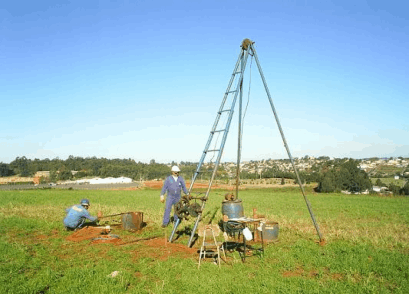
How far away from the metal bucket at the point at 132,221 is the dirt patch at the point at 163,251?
197cm

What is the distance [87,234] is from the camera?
969 cm

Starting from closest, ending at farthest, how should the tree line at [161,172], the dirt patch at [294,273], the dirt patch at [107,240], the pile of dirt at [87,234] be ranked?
the dirt patch at [294,273], the dirt patch at [107,240], the pile of dirt at [87,234], the tree line at [161,172]

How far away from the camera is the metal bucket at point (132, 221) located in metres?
11.0

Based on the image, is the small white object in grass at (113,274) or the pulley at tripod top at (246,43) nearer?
the small white object in grass at (113,274)

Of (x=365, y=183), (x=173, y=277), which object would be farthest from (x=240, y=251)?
(x=365, y=183)

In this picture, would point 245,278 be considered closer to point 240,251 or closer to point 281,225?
point 240,251

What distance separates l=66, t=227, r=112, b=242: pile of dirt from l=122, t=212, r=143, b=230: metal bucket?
3.99 ft

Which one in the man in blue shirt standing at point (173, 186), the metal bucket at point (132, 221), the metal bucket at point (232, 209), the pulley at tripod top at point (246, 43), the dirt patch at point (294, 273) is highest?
the pulley at tripod top at point (246, 43)

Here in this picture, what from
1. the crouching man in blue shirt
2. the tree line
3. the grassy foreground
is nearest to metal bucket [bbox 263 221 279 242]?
the grassy foreground

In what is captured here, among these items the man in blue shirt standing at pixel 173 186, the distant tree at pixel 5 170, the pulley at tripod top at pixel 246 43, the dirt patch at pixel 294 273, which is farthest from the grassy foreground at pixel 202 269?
the distant tree at pixel 5 170

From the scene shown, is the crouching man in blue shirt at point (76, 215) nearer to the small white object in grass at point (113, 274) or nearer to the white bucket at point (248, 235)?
the small white object in grass at point (113, 274)

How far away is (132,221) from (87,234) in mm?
1806

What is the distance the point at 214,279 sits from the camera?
5828mm

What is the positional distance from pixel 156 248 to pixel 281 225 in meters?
6.40
